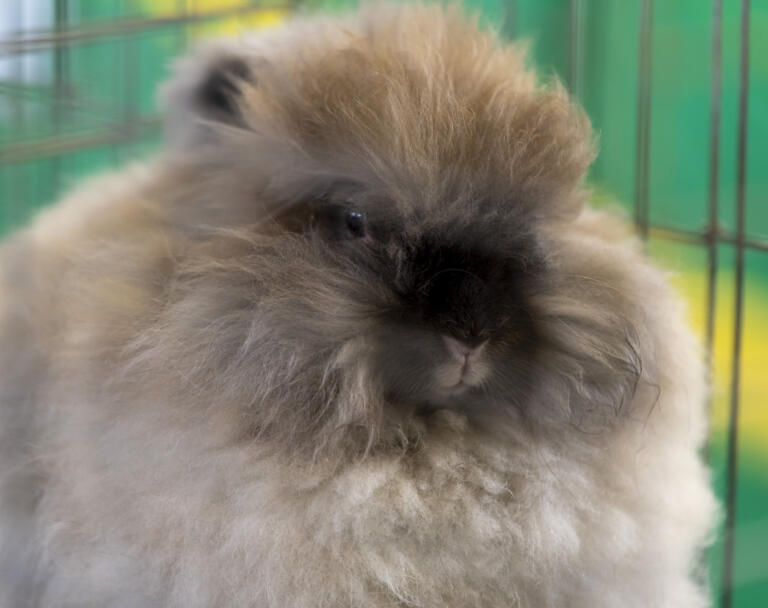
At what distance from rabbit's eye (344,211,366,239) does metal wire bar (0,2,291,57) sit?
1.14 feet

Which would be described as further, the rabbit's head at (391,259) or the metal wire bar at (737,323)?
the metal wire bar at (737,323)

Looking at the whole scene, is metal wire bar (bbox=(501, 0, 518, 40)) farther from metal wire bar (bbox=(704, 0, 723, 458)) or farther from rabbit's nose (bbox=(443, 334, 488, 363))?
rabbit's nose (bbox=(443, 334, 488, 363))

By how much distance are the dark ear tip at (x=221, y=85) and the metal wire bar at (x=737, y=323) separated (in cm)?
63

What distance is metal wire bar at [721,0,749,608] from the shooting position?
1334mm

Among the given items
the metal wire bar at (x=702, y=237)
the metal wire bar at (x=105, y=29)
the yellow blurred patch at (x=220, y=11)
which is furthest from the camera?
the metal wire bar at (x=702, y=237)

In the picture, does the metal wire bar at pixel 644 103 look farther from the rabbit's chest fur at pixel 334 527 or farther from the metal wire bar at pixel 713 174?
the rabbit's chest fur at pixel 334 527

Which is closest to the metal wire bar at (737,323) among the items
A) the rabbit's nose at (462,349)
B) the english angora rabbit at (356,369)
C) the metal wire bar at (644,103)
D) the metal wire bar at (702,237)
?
the metal wire bar at (702,237)

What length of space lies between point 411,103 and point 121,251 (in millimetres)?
310

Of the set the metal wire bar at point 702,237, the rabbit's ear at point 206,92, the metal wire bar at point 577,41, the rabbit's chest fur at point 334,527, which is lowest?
the rabbit's chest fur at point 334,527

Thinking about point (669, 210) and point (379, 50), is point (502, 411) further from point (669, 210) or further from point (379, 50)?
point (669, 210)

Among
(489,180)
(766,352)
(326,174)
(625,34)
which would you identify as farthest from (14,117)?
(766,352)

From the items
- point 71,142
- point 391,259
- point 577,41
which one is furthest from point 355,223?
point 577,41

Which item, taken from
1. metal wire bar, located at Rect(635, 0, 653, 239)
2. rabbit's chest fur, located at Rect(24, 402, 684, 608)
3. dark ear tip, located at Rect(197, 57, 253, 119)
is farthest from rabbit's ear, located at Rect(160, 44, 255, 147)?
metal wire bar, located at Rect(635, 0, 653, 239)

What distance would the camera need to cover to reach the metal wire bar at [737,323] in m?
1.33
